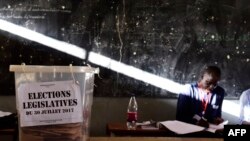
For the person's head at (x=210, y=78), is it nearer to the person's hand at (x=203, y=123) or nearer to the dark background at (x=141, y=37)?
the dark background at (x=141, y=37)

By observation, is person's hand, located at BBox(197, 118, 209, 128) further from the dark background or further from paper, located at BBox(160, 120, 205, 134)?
the dark background

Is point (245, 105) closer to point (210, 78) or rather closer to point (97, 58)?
point (210, 78)

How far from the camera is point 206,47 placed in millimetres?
3711

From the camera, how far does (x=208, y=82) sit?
348 centimetres

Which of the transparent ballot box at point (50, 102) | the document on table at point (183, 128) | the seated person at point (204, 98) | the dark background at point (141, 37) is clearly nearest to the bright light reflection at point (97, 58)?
the dark background at point (141, 37)

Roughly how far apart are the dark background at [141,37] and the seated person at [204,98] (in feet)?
0.61

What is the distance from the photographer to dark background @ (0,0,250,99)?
3.56 meters

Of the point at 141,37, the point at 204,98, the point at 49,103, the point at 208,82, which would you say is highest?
the point at 141,37

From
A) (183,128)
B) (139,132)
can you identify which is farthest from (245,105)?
(139,132)

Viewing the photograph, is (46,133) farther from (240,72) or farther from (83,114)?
(240,72)

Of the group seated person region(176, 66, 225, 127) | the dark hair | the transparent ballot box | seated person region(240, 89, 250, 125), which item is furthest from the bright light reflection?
the transparent ballot box

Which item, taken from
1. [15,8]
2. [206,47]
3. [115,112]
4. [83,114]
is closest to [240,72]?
[206,47]

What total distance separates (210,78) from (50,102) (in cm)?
277

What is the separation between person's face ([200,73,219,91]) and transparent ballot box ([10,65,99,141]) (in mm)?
2719
